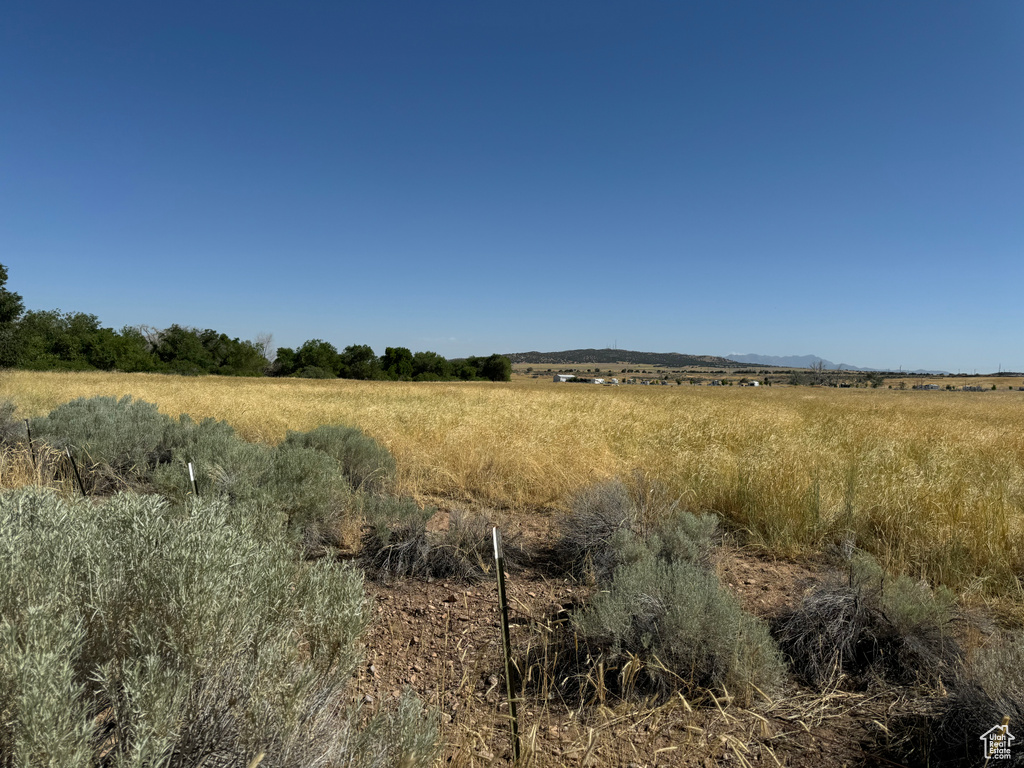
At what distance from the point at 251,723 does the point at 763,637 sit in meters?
2.39

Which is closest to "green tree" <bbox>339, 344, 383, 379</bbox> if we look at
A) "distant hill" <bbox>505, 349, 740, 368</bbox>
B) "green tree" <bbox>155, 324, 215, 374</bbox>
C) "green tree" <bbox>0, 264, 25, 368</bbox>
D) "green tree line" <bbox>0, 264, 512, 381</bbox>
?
"green tree line" <bbox>0, 264, 512, 381</bbox>

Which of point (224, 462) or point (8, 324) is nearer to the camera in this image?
point (224, 462)

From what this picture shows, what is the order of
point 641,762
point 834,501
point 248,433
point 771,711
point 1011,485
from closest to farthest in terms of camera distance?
point 641,762 < point 771,711 < point 834,501 < point 1011,485 < point 248,433

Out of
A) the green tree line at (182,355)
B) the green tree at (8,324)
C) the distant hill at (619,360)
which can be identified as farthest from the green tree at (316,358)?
the distant hill at (619,360)

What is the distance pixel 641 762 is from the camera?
2016mm

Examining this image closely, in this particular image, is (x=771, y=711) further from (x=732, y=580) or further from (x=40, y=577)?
(x=40, y=577)

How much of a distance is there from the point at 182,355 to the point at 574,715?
70792 mm

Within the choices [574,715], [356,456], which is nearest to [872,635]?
[574,715]

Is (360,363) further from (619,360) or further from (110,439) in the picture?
(619,360)

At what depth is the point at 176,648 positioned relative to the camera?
1368 mm

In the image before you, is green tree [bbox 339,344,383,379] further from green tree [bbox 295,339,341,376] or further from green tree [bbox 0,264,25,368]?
green tree [bbox 0,264,25,368]

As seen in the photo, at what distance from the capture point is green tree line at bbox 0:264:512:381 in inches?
1505

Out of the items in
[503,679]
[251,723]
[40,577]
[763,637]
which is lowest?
[503,679]

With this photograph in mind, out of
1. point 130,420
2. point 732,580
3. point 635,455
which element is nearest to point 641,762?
point 732,580
